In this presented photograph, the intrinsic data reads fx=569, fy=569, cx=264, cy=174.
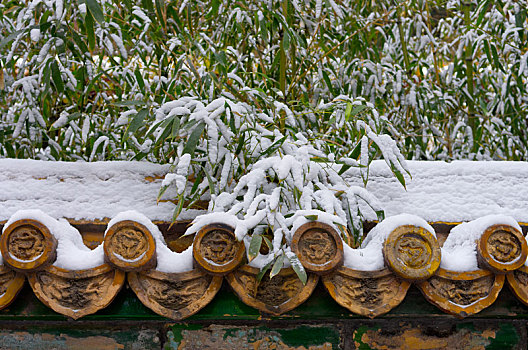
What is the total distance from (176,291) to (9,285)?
274 millimetres

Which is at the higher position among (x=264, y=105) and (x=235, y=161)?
(x=264, y=105)

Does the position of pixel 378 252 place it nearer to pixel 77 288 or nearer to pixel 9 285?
pixel 77 288

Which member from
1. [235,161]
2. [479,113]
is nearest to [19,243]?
[235,161]

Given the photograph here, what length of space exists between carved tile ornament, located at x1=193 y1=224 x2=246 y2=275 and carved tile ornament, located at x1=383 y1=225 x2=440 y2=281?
0.25 meters

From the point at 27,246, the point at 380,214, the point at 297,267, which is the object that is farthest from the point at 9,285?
the point at 380,214

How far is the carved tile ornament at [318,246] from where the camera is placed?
0.94m

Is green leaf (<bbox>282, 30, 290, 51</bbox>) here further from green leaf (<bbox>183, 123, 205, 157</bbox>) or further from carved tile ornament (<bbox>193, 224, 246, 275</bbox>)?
carved tile ornament (<bbox>193, 224, 246, 275</bbox>)

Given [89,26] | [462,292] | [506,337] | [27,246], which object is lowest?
[506,337]

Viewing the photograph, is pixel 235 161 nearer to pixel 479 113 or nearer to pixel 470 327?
pixel 470 327

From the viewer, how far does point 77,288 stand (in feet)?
3.10

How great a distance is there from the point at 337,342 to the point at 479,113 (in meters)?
2.02

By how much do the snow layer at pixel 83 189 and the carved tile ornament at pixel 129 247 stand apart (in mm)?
227

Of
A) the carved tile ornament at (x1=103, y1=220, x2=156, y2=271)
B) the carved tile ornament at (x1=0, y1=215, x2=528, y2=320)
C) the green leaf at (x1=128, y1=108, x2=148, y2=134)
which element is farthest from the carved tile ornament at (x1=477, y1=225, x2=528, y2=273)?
the green leaf at (x1=128, y1=108, x2=148, y2=134)

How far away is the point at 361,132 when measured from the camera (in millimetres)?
1339
